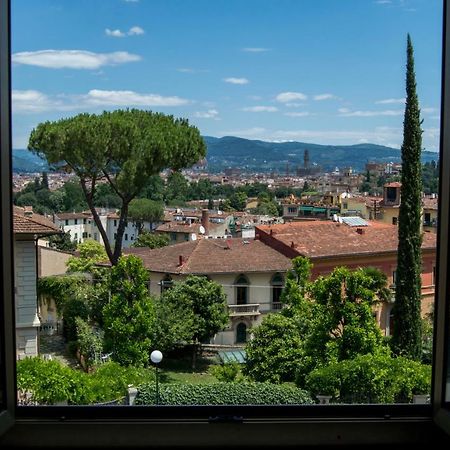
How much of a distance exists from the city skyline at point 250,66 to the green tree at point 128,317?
1735 mm

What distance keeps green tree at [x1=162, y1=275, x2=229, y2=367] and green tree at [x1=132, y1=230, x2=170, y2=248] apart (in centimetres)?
362

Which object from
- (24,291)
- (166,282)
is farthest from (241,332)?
(24,291)

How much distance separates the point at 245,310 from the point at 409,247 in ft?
11.3

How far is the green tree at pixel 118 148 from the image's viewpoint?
771 cm

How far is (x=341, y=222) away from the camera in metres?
9.96

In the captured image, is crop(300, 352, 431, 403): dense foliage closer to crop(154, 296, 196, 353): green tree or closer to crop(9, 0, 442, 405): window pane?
crop(9, 0, 442, 405): window pane

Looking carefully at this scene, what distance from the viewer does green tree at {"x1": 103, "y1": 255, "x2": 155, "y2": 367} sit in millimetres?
6199

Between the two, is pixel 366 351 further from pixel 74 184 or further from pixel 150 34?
pixel 74 184

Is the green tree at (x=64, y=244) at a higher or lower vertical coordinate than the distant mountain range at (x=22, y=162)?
lower

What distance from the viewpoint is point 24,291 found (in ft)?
7.94

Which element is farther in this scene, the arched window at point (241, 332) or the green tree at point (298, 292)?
the arched window at point (241, 332)

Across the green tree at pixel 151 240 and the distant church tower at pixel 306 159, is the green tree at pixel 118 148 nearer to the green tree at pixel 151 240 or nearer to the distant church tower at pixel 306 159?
the distant church tower at pixel 306 159

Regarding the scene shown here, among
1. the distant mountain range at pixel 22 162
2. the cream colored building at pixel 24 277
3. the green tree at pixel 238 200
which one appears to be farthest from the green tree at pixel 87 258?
the distant mountain range at pixel 22 162

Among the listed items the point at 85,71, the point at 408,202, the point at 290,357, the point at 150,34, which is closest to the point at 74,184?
the point at 85,71
